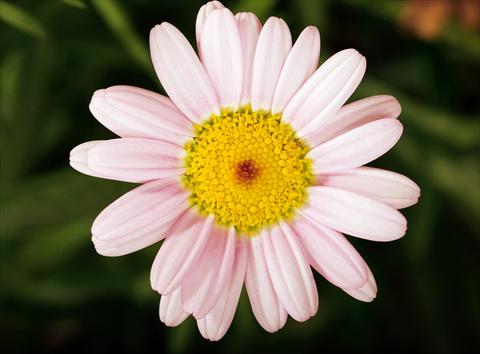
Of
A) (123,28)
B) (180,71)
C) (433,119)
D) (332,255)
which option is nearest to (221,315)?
(332,255)

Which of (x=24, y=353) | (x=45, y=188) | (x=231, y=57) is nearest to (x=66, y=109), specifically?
(x=45, y=188)

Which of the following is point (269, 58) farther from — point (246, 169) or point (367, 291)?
point (367, 291)

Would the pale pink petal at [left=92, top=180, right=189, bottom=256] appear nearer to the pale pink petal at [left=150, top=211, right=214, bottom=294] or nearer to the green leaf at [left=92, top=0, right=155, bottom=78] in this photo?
the pale pink petal at [left=150, top=211, right=214, bottom=294]

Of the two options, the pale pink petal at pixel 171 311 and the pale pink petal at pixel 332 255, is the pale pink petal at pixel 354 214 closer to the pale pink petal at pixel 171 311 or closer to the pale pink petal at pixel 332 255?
the pale pink petal at pixel 332 255

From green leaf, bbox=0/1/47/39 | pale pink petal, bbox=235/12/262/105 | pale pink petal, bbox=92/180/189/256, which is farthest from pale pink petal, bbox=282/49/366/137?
green leaf, bbox=0/1/47/39

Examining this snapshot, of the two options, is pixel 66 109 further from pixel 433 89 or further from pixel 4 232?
pixel 433 89
